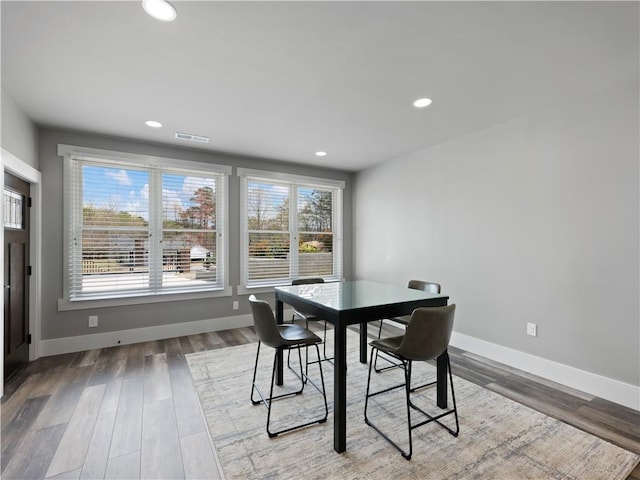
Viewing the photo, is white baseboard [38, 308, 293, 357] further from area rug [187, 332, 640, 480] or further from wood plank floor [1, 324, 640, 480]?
area rug [187, 332, 640, 480]

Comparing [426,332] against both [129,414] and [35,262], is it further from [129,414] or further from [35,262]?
[35,262]

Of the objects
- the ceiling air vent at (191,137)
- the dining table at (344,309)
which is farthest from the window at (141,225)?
the dining table at (344,309)

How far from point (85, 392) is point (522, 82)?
4.46 metres

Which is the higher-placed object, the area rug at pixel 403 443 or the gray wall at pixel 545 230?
the gray wall at pixel 545 230

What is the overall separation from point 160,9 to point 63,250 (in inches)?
126

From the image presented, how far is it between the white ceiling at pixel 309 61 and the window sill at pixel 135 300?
2.02 metres

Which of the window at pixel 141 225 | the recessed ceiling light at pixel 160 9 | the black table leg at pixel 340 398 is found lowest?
the black table leg at pixel 340 398

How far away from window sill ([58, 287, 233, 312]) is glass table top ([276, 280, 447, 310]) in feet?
6.75

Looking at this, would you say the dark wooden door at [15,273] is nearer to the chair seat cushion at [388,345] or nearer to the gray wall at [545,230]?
the chair seat cushion at [388,345]

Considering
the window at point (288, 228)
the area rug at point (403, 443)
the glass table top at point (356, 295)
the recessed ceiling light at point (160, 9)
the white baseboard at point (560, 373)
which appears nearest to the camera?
the recessed ceiling light at point (160, 9)

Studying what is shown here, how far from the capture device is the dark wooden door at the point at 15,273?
2883mm

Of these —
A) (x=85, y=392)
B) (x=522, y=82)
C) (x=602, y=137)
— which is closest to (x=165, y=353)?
(x=85, y=392)

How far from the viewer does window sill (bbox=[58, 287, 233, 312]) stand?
3684mm

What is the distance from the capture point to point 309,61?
2.24m
